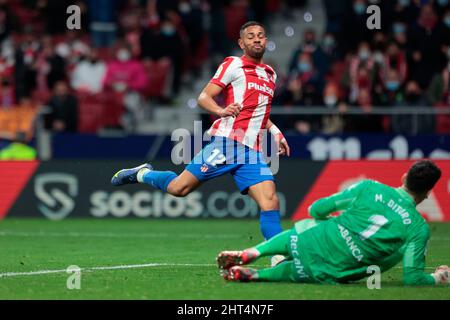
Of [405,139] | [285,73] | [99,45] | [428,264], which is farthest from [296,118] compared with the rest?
[428,264]

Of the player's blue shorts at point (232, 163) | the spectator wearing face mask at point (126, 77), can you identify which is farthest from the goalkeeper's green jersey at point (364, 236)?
the spectator wearing face mask at point (126, 77)

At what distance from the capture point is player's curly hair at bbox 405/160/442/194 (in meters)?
9.24

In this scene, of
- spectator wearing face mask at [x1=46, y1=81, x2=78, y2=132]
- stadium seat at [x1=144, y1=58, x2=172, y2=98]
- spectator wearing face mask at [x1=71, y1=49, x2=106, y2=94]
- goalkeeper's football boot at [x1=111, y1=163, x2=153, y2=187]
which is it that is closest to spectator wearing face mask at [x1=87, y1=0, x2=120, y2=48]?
spectator wearing face mask at [x1=71, y1=49, x2=106, y2=94]

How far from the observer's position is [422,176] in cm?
925

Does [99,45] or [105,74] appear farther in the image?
[99,45]

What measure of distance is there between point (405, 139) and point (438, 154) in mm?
629

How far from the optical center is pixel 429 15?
23109mm

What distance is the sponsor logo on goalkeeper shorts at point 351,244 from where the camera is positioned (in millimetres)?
9414

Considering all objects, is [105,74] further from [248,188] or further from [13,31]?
[248,188]

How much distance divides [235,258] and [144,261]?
2.58 metres

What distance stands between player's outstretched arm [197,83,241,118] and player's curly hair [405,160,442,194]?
79.4 inches

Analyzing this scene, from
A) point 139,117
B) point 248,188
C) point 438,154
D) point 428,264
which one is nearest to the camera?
point 248,188

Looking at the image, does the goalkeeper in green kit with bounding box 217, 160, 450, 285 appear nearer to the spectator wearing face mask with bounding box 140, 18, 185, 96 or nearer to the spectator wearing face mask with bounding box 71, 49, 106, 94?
the spectator wearing face mask with bounding box 140, 18, 185, 96

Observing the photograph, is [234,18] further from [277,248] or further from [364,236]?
[364,236]
